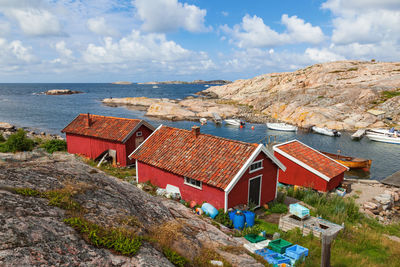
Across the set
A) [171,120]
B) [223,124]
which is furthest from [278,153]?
[171,120]

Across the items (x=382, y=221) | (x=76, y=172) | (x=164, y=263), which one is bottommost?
(x=382, y=221)

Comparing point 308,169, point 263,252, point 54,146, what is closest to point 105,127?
point 54,146

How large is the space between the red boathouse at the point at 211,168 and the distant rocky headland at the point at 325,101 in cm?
4850

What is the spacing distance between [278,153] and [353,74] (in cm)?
8098

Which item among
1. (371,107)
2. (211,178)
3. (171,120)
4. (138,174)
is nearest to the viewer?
(211,178)

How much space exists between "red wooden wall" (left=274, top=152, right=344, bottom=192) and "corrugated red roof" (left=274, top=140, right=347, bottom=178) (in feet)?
1.87

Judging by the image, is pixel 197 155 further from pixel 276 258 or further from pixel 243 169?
pixel 276 258

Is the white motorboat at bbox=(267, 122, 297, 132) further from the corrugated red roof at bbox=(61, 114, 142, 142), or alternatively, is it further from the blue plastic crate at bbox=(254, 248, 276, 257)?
the blue plastic crate at bbox=(254, 248, 276, 257)

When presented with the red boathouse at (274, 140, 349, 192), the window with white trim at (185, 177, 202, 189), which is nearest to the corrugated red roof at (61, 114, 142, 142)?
the window with white trim at (185, 177, 202, 189)

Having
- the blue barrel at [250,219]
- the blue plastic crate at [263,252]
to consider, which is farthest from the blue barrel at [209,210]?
the blue plastic crate at [263,252]

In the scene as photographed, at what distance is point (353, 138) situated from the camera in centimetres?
5031

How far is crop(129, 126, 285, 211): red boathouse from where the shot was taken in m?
15.7

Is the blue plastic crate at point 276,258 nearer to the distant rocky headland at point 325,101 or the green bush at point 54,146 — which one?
the green bush at point 54,146

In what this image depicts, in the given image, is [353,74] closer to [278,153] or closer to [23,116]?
[278,153]
